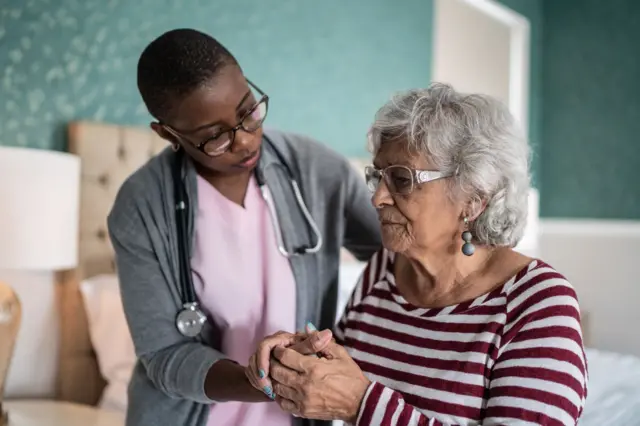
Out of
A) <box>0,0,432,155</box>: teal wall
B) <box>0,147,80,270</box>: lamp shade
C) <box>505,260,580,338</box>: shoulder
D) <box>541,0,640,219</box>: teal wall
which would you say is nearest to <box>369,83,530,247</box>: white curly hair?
<box>505,260,580,338</box>: shoulder

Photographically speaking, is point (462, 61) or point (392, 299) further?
point (462, 61)

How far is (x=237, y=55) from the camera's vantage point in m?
3.18

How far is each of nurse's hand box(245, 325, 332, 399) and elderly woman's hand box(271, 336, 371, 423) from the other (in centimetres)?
2

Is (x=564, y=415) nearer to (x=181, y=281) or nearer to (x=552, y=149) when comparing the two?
(x=181, y=281)

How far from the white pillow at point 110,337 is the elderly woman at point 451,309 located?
1.21 metres

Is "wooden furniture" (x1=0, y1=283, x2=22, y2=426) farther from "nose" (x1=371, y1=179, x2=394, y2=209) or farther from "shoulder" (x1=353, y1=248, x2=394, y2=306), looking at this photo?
"nose" (x1=371, y1=179, x2=394, y2=209)

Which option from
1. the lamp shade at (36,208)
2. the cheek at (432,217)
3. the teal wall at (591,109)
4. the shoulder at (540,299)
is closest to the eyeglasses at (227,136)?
the cheek at (432,217)

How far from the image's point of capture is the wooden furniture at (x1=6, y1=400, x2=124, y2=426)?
6.83 ft

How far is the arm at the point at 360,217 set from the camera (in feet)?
5.46

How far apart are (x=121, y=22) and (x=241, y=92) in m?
1.45

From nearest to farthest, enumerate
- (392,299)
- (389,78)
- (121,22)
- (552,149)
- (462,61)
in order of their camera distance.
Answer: (392,299) < (121,22) < (389,78) < (462,61) < (552,149)

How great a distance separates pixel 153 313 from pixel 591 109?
4.71 metres

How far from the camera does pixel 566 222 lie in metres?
5.39

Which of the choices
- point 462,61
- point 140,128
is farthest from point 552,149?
point 140,128
